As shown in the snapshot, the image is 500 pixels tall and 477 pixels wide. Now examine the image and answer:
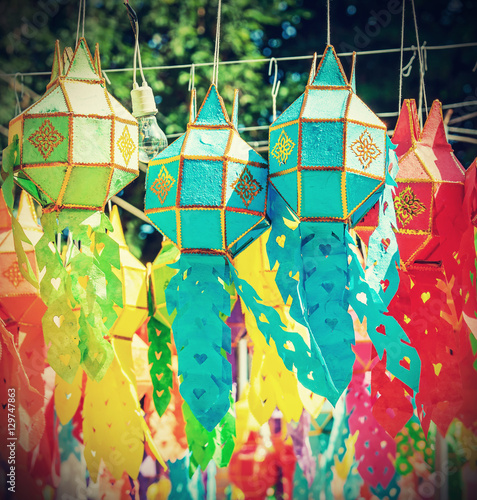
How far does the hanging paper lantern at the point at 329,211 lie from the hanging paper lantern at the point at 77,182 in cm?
53

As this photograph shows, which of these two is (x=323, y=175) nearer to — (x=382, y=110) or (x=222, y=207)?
(x=222, y=207)

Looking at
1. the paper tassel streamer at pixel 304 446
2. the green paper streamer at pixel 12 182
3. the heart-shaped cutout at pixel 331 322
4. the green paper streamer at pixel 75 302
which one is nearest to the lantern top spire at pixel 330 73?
the heart-shaped cutout at pixel 331 322

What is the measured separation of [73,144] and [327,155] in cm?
79

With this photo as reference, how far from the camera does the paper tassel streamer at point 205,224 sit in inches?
81.7

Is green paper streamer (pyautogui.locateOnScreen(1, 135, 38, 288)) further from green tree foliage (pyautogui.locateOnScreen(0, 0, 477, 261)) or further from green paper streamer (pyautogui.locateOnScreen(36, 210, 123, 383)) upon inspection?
green tree foliage (pyautogui.locateOnScreen(0, 0, 477, 261))

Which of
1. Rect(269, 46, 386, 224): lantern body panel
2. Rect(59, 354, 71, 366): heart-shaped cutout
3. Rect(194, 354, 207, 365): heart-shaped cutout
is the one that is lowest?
Rect(194, 354, 207, 365): heart-shaped cutout

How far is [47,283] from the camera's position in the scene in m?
2.20

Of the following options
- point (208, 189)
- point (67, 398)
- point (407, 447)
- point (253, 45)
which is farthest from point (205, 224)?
point (253, 45)

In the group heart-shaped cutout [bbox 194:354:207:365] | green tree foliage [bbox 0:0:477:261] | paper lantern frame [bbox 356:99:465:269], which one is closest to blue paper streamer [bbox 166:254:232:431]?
heart-shaped cutout [bbox 194:354:207:365]

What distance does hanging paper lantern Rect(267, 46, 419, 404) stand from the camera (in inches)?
80.0

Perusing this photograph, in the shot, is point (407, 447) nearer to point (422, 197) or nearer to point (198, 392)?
point (422, 197)

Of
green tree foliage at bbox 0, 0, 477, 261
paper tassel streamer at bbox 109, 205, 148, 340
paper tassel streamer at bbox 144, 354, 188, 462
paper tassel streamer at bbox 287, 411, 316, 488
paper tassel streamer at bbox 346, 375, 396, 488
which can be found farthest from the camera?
green tree foliage at bbox 0, 0, 477, 261

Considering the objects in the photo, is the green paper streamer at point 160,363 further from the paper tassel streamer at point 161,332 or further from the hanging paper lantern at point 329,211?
the hanging paper lantern at point 329,211

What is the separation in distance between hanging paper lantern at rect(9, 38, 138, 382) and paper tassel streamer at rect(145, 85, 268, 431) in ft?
0.55
